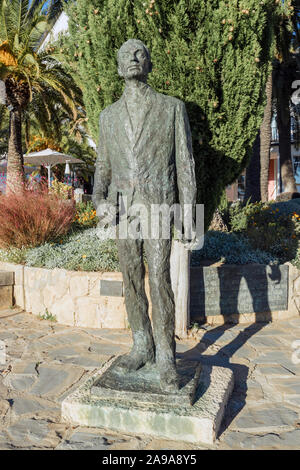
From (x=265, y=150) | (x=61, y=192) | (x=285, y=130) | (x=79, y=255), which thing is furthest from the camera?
(x=285, y=130)

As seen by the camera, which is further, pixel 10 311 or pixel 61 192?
pixel 61 192

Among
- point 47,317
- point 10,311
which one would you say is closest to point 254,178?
point 47,317

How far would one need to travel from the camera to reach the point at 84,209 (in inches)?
337

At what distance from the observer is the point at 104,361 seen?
145 inches

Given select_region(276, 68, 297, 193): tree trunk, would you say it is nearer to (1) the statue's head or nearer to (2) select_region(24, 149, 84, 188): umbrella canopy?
(2) select_region(24, 149, 84, 188): umbrella canopy

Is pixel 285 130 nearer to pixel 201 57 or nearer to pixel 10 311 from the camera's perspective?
pixel 201 57

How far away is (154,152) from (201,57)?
2526 millimetres

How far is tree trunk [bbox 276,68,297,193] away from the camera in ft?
46.0

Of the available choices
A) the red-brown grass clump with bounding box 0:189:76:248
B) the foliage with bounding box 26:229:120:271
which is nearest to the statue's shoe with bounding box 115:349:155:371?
the foliage with bounding box 26:229:120:271

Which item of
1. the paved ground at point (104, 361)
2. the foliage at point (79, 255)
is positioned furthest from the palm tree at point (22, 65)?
the paved ground at point (104, 361)

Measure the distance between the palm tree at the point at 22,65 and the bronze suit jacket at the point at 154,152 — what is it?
911cm

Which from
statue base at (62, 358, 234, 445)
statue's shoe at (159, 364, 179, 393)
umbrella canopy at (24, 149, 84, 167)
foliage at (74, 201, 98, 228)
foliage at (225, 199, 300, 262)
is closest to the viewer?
statue base at (62, 358, 234, 445)

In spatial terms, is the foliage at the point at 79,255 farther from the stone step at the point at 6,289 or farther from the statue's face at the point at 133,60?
the statue's face at the point at 133,60
